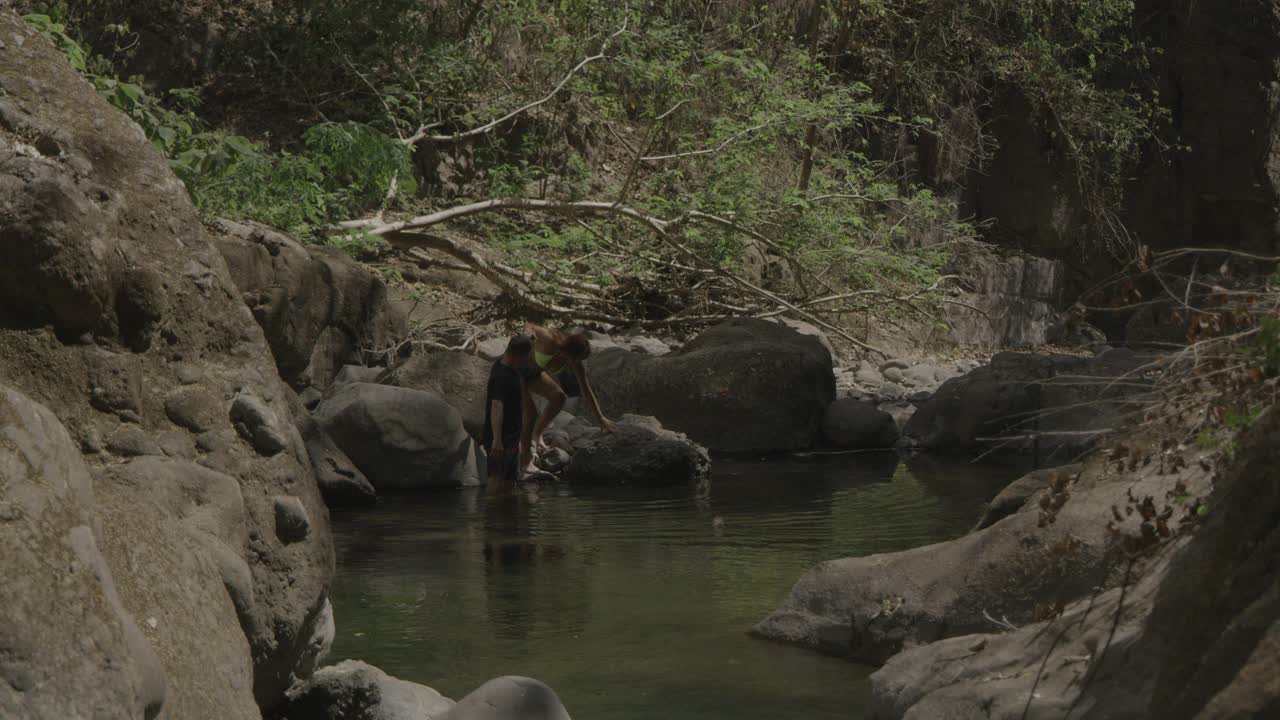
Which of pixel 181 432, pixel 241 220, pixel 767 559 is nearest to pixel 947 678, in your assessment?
pixel 181 432

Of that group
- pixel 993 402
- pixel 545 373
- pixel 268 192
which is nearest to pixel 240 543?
pixel 545 373

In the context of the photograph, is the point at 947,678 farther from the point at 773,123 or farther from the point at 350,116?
the point at 350,116

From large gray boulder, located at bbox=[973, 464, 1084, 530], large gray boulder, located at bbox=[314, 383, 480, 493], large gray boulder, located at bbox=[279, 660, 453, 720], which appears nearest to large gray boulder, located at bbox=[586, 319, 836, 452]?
large gray boulder, located at bbox=[314, 383, 480, 493]

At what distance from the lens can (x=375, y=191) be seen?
15.5 meters

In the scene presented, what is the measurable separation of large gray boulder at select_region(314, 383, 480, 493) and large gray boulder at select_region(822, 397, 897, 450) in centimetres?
460

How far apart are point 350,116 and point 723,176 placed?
4.86m

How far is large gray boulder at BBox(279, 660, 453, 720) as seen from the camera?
4828 mm

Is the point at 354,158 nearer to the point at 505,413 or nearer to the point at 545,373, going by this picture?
the point at 545,373

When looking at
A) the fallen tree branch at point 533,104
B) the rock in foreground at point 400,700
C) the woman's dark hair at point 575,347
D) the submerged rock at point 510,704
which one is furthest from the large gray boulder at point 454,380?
the submerged rock at point 510,704

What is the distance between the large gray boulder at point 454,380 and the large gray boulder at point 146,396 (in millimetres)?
7508

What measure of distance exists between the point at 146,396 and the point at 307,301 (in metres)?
8.40

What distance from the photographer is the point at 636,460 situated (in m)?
12.0

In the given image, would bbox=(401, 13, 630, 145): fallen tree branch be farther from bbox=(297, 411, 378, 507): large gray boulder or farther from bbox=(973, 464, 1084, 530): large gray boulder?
bbox=(973, 464, 1084, 530): large gray boulder

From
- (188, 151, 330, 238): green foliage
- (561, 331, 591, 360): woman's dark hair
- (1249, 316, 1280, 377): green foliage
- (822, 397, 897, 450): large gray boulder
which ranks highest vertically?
(188, 151, 330, 238): green foliage
